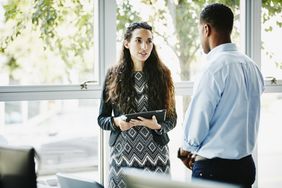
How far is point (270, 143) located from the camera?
153 inches

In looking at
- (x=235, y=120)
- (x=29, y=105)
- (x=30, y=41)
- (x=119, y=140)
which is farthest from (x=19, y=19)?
(x=235, y=120)

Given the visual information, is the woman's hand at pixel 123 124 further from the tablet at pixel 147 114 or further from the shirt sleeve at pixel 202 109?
the shirt sleeve at pixel 202 109

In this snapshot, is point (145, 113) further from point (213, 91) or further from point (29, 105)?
point (29, 105)

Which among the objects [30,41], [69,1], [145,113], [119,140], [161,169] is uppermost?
[69,1]

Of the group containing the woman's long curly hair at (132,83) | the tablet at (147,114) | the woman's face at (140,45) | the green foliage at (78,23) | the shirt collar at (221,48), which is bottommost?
the tablet at (147,114)

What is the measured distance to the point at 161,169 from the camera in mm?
2656

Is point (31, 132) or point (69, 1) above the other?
point (69, 1)

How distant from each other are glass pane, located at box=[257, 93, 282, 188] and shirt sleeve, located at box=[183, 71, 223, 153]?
1755 mm

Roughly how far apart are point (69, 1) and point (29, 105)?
0.80m

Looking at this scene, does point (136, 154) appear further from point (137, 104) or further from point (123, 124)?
point (137, 104)

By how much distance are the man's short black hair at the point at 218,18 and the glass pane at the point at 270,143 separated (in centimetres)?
167

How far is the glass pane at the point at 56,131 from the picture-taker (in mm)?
3111

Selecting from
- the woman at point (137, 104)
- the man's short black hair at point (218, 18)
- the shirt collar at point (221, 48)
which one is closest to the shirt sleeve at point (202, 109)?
the shirt collar at point (221, 48)

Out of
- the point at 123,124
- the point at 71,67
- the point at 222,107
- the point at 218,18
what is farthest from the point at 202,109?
the point at 71,67
